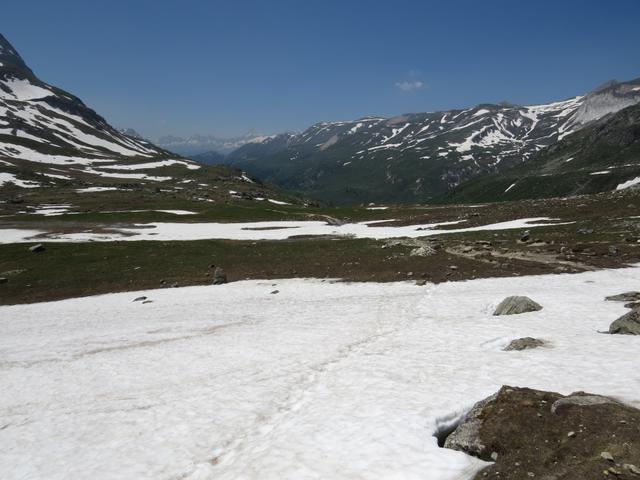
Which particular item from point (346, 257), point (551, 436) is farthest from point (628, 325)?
point (346, 257)

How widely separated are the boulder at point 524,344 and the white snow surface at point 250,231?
3944cm

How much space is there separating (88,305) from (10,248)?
27.1 meters

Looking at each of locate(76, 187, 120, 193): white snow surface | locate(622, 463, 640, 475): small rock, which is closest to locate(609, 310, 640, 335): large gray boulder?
locate(622, 463, 640, 475): small rock

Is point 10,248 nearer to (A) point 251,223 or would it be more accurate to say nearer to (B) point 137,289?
(B) point 137,289

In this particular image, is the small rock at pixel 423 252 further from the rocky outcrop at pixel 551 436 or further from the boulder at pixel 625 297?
the rocky outcrop at pixel 551 436

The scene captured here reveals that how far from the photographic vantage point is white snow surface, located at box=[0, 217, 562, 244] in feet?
194

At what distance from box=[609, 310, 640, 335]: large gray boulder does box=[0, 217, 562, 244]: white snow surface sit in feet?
126

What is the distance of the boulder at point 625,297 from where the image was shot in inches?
912

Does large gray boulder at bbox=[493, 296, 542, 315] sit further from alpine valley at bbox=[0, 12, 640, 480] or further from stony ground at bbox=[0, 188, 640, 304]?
stony ground at bbox=[0, 188, 640, 304]

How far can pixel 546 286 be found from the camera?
28.7 metres

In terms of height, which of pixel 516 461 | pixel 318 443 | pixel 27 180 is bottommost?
pixel 318 443

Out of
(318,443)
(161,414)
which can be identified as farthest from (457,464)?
(161,414)

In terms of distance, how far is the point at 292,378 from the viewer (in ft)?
56.4

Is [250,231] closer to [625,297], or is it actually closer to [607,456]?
[625,297]
